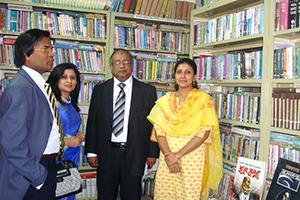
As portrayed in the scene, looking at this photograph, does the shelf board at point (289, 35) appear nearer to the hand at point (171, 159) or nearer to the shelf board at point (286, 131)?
the shelf board at point (286, 131)

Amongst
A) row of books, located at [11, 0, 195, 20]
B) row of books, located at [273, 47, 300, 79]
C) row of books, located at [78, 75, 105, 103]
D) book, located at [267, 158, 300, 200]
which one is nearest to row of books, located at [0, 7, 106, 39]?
row of books, located at [11, 0, 195, 20]

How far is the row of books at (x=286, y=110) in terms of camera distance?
1942mm

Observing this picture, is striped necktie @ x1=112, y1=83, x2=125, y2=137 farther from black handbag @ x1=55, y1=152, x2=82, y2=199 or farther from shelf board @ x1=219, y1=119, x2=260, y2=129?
shelf board @ x1=219, y1=119, x2=260, y2=129

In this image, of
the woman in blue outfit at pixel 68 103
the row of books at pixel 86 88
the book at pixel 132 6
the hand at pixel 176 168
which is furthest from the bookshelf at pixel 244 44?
the woman in blue outfit at pixel 68 103

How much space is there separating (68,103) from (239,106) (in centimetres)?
153

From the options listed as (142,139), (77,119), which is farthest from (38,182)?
(142,139)

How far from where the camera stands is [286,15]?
1997 millimetres

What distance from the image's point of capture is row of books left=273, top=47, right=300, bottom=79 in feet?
6.41

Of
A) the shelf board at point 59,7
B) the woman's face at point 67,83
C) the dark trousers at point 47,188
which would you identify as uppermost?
the shelf board at point 59,7

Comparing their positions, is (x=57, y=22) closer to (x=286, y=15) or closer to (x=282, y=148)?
(x=286, y=15)

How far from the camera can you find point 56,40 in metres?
3.14

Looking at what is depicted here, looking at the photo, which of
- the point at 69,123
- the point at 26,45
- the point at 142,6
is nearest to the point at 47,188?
the point at 69,123

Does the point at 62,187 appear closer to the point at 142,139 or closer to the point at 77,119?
the point at 77,119

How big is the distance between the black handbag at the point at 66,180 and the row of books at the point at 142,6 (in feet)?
7.00
